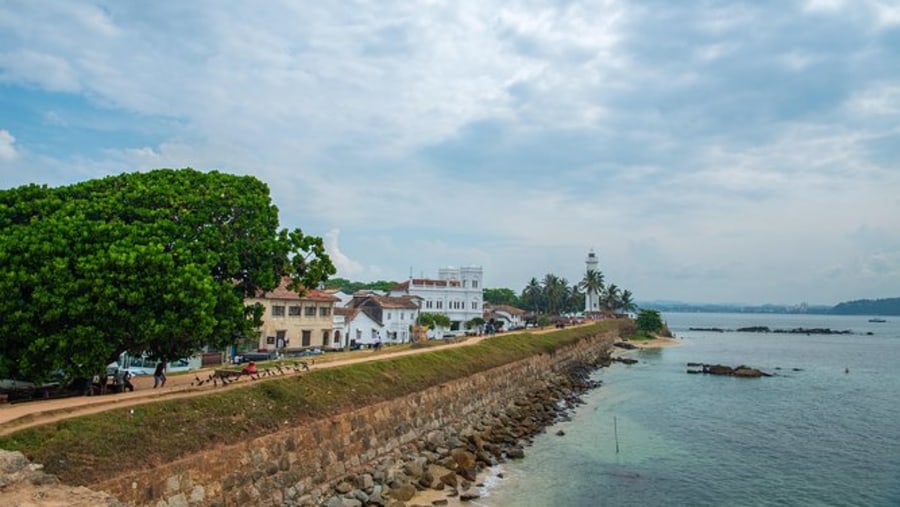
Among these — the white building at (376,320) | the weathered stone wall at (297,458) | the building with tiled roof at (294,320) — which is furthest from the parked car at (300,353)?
the weathered stone wall at (297,458)

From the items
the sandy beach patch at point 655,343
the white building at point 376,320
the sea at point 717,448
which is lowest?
A: the sea at point 717,448

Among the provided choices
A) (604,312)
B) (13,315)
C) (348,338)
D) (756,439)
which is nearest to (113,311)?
(13,315)

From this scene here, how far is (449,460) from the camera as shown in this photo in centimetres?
3105

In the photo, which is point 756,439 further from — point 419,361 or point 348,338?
point 348,338

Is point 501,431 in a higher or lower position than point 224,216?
lower

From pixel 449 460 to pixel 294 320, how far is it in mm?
33023

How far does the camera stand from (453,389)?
130ft

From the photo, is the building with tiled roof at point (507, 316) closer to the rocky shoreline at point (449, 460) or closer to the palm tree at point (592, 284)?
the palm tree at point (592, 284)

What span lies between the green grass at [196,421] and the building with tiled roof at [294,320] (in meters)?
23.0

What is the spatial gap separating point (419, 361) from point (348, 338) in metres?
34.9

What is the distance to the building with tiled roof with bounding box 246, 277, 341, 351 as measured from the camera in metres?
56.9

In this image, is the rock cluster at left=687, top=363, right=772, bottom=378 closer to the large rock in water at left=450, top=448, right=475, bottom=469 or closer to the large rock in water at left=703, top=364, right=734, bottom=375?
the large rock in water at left=703, top=364, right=734, bottom=375

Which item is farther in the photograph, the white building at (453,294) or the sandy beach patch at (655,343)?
the sandy beach patch at (655,343)

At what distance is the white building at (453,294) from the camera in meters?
99.6
